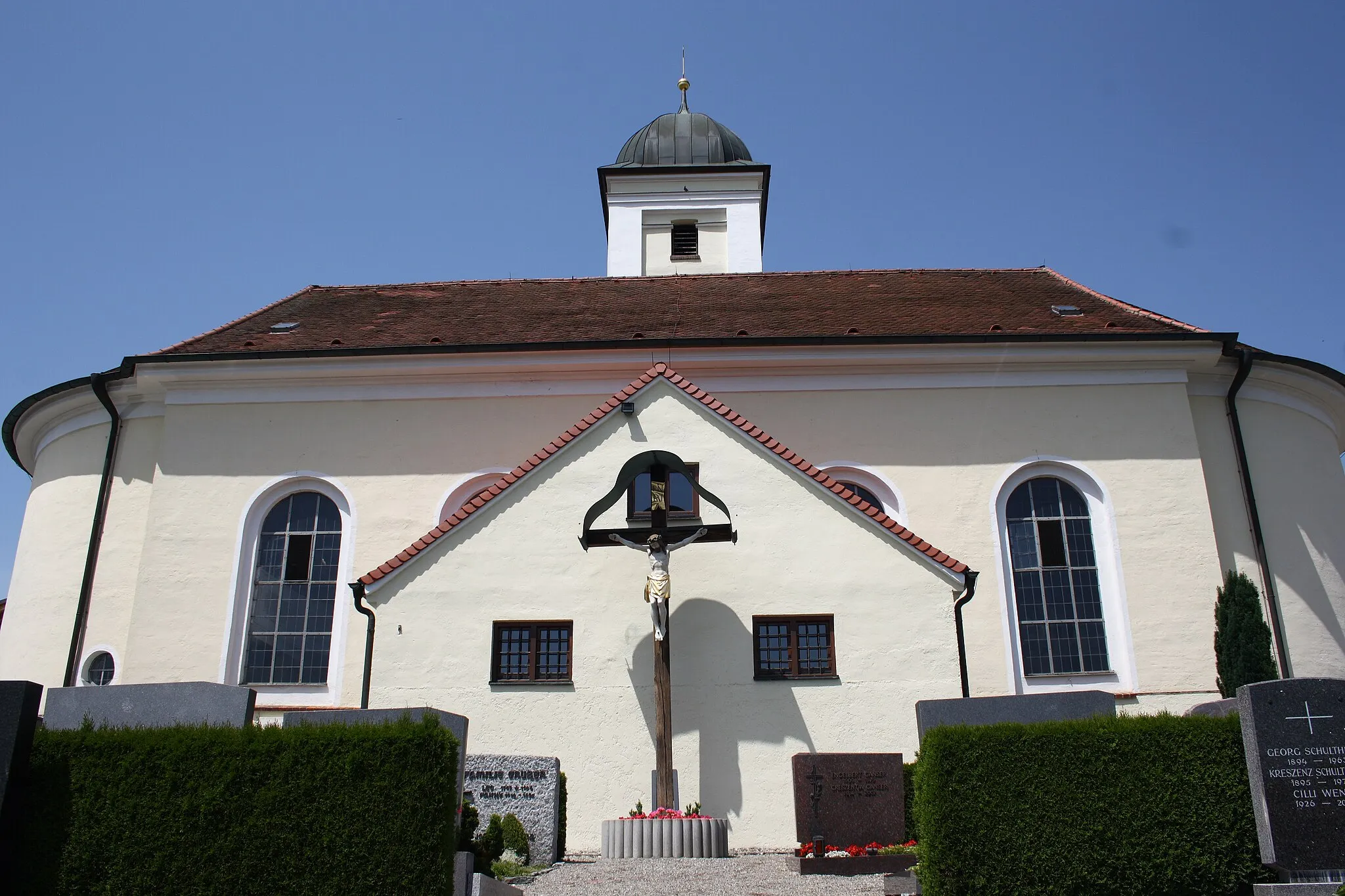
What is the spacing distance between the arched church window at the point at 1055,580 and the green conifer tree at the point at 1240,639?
4.83ft

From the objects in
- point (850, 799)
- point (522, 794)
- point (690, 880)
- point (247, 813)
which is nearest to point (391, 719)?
point (522, 794)

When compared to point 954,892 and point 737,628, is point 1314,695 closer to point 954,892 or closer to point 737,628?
point 954,892

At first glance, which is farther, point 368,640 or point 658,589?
point 368,640

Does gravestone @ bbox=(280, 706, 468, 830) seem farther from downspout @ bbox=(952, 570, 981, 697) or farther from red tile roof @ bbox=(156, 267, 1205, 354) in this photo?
red tile roof @ bbox=(156, 267, 1205, 354)

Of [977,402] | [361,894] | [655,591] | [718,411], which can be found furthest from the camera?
[977,402]

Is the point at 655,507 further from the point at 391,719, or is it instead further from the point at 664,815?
the point at 391,719

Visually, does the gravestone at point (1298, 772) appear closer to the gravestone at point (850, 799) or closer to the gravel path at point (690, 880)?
the gravel path at point (690, 880)

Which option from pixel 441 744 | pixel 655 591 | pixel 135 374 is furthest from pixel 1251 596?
pixel 135 374

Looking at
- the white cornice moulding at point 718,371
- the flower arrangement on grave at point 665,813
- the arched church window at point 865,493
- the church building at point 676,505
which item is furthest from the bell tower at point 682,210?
the flower arrangement on grave at point 665,813

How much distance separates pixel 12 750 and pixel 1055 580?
12935 mm

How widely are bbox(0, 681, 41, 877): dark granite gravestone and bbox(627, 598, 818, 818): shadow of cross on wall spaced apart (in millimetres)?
6285

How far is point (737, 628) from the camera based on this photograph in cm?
1303

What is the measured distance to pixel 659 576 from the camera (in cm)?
1248

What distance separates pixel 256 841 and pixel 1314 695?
312 inches
